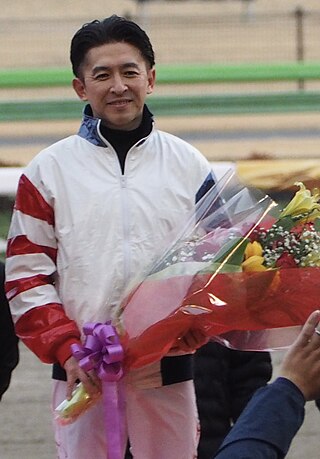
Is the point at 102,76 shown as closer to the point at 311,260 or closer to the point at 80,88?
the point at 80,88

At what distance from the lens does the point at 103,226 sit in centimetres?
278

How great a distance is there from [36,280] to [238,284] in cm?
60

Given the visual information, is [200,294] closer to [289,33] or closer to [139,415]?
[139,415]

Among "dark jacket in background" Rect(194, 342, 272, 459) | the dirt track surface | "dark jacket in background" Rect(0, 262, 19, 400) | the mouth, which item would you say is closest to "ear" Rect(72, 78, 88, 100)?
the mouth

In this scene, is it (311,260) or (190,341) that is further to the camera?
(190,341)

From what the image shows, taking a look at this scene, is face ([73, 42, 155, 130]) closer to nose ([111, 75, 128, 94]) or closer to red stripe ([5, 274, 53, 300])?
nose ([111, 75, 128, 94])

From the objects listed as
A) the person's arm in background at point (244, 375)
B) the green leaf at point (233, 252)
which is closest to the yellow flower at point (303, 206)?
the green leaf at point (233, 252)

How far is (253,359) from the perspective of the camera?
143 inches

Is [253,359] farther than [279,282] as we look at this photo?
Yes

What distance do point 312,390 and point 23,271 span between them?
1190 millimetres

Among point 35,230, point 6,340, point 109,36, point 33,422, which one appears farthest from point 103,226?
point 33,422

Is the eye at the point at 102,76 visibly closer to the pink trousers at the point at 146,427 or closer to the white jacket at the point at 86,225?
the white jacket at the point at 86,225

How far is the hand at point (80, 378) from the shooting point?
260 centimetres

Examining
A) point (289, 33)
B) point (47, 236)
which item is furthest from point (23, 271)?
point (289, 33)
